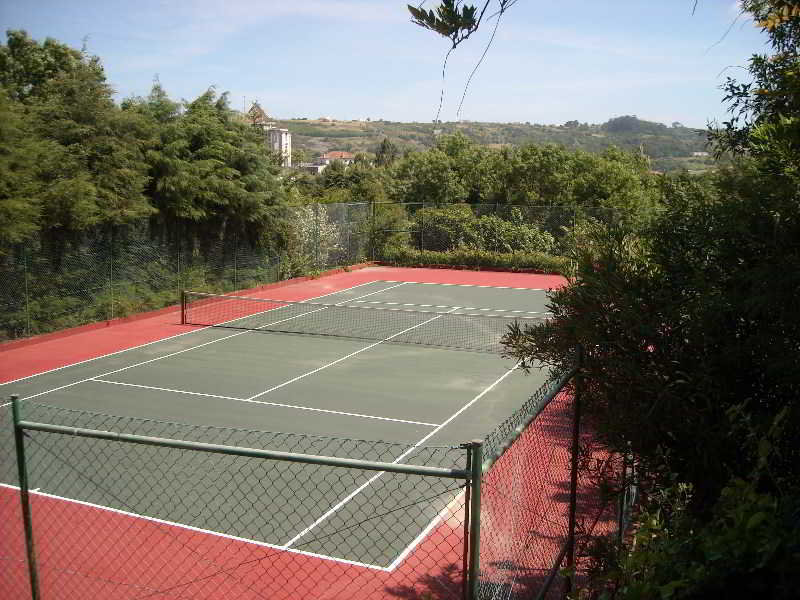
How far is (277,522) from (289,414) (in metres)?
4.59

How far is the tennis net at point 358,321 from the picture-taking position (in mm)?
19922

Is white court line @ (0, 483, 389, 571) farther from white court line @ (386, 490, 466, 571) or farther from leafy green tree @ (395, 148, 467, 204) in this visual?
leafy green tree @ (395, 148, 467, 204)

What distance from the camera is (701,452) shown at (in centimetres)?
369

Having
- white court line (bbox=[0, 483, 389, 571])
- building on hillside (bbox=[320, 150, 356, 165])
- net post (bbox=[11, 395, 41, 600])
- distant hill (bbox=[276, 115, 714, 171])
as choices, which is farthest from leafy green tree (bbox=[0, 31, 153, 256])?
distant hill (bbox=[276, 115, 714, 171])

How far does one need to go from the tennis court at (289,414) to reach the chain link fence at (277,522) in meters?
0.04

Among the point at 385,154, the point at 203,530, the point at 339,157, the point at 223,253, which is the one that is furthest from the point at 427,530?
the point at 339,157

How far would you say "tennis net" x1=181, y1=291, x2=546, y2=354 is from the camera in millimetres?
19922

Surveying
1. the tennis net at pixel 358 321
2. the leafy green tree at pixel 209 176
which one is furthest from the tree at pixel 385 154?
the tennis net at pixel 358 321

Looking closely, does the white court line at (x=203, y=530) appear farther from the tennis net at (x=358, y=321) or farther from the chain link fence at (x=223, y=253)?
the tennis net at (x=358, y=321)

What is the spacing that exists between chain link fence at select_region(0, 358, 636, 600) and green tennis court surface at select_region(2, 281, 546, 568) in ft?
0.13

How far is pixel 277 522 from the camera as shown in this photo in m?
8.72

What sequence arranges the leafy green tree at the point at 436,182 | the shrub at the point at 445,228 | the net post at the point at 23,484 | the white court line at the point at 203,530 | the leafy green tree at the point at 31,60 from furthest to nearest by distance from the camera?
1. the leafy green tree at the point at 436,182
2. the shrub at the point at 445,228
3. the leafy green tree at the point at 31,60
4. the white court line at the point at 203,530
5. the net post at the point at 23,484

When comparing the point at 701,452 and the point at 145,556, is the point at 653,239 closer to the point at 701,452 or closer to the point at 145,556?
the point at 701,452

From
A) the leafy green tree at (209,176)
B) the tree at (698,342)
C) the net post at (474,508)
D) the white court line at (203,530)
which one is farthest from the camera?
the leafy green tree at (209,176)
